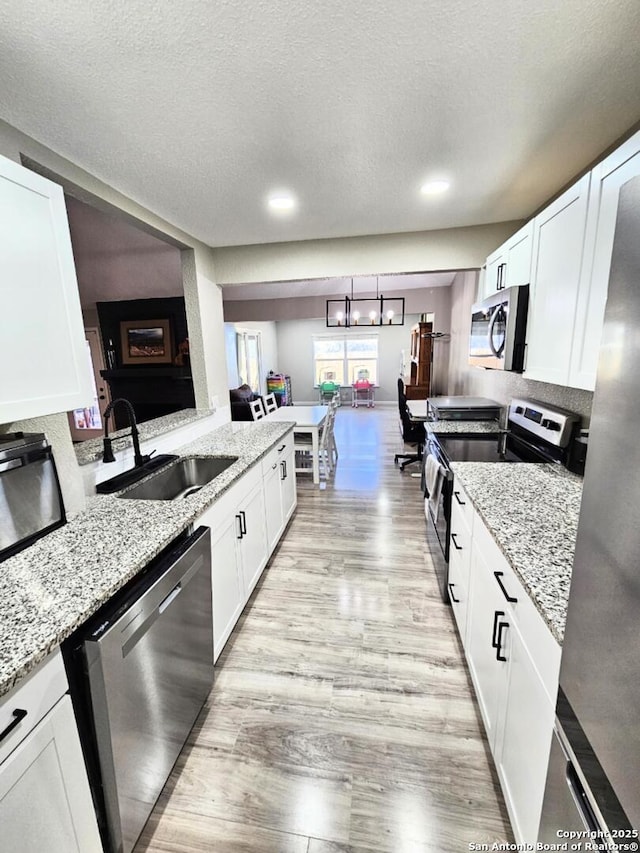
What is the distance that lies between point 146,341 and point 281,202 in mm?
2547

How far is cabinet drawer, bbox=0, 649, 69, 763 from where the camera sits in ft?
2.40

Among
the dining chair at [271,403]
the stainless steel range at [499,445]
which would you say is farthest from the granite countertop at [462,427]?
the dining chair at [271,403]

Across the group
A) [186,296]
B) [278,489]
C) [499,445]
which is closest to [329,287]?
[186,296]

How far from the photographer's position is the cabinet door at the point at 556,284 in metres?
1.44

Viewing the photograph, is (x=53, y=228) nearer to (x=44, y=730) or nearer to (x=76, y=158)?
(x=76, y=158)

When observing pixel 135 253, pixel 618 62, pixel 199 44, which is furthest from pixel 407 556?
pixel 135 253

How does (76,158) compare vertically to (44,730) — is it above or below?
above

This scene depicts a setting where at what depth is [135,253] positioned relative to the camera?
11.6 ft

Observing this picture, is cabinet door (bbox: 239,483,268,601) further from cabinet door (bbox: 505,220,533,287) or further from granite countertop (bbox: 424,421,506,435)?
cabinet door (bbox: 505,220,533,287)

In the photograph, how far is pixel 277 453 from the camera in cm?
278

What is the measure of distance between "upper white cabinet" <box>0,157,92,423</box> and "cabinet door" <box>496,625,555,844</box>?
1675mm

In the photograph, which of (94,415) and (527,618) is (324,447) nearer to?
(527,618)

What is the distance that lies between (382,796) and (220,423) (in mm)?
2742

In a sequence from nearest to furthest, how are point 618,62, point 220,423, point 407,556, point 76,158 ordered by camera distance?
point 618,62, point 76,158, point 407,556, point 220,423
